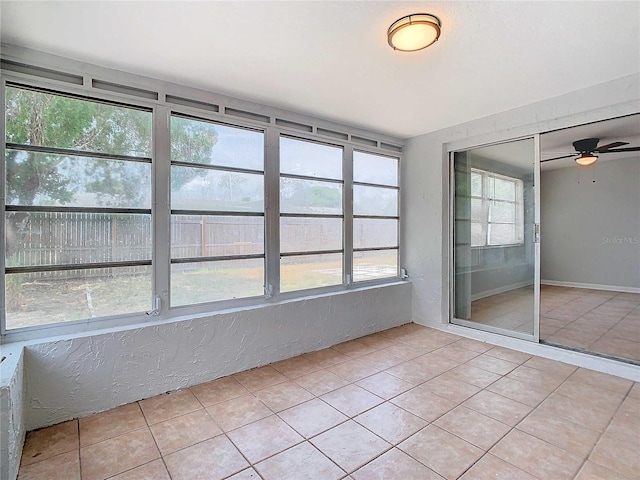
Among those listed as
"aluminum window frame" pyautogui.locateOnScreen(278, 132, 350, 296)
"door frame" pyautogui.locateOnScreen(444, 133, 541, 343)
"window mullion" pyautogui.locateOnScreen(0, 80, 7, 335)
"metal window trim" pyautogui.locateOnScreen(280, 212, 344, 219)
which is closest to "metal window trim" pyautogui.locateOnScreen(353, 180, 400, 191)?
"aluminum window frame" pyautogui.locateOnScreen(278, 132, 350, 296)

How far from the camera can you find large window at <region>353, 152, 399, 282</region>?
4.27 meters

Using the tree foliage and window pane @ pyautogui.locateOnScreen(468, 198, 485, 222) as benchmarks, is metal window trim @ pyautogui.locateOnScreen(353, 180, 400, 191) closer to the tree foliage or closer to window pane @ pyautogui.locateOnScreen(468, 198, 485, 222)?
window pane @ pyautogui.locateOnScreen(468, 198, 485, 222)

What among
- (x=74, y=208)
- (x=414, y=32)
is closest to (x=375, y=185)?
(x=414, y=32)

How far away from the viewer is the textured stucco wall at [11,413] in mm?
1638

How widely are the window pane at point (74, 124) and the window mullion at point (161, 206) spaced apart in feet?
0.29

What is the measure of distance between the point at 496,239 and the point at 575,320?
1.81 meters

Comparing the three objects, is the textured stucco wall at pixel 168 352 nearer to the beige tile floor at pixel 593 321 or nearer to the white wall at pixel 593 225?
the beige tile floor at pixel 593 321

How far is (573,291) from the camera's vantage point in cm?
653

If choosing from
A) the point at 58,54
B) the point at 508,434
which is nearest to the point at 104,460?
the point at 508,434

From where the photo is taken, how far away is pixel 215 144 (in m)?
3.12

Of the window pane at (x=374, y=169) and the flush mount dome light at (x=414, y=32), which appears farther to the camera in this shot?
the window pane at (x=374, y=169)

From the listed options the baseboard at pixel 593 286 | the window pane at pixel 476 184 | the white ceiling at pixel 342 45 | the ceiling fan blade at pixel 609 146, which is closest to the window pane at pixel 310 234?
the white ceiling at pixel 342 45

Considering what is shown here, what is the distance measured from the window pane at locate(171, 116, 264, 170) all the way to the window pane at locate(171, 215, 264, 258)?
1.82 feet

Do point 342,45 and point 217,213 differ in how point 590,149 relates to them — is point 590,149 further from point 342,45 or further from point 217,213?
point 217,213
